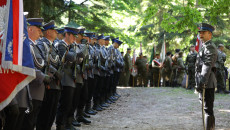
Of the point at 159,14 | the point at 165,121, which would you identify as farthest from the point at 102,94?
the point at 159,14

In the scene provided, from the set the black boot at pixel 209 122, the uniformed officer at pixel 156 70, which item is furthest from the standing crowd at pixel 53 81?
the uniformed officer at pixel 156 70

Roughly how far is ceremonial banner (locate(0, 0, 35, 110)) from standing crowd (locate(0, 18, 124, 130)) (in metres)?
0.43

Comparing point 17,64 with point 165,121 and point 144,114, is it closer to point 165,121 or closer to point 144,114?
point 165,121

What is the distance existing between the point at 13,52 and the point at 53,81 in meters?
2.67

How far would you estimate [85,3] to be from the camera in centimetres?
1939

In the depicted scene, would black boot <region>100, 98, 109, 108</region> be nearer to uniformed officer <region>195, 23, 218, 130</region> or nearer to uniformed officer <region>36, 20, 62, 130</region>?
uniformed officer <region>195, 23, 218, 130</region>

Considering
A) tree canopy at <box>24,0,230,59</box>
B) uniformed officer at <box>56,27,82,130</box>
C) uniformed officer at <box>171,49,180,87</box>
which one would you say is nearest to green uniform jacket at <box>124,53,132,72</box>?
tree canopy at <box>24,0,230,59</box>

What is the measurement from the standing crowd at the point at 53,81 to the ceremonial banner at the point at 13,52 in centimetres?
43

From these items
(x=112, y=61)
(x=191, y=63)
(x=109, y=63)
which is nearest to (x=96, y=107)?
(x=109, y=63)

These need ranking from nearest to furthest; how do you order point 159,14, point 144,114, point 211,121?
1. point 211,121
2. point 144,114
3. point 159,14

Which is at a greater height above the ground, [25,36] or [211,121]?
[25,36]

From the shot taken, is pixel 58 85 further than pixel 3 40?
Yes

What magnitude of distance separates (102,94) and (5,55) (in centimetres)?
914

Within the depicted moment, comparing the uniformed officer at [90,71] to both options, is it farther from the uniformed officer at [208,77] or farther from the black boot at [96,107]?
the uniformed officer at [208,77]
